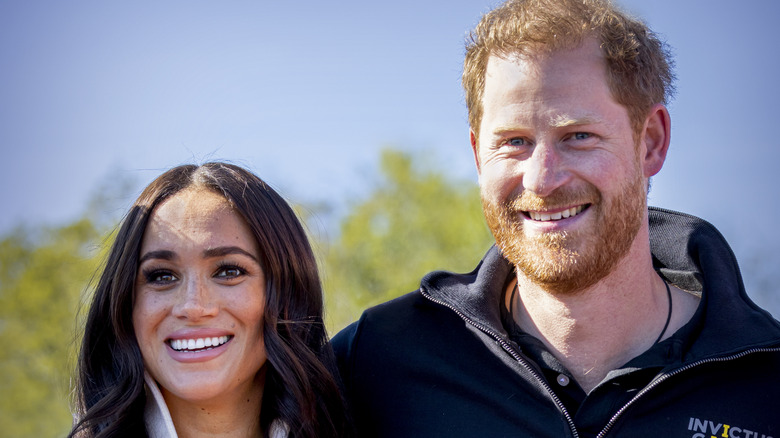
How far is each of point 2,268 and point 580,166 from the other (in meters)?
21.7

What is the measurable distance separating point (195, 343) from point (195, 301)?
0.15m

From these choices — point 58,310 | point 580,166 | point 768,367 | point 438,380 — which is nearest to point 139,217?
point 438,380

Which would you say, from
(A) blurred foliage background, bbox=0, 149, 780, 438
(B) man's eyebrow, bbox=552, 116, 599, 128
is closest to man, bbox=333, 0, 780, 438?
(B) man's eyebrow, bbox=552, 116, 599, 128

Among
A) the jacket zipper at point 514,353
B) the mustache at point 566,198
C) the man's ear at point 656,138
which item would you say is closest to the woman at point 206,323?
the jacket zipper at point 514,353

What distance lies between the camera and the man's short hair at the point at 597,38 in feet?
9.18

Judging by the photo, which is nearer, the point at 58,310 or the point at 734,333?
the point at 734,333

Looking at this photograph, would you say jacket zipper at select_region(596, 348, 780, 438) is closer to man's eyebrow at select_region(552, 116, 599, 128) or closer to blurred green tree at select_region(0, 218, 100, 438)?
man's eyebrow at select_region(552, 116, 599, 128)

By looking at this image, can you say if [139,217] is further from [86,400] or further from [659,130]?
[659,130]

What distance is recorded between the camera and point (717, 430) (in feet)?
7.98

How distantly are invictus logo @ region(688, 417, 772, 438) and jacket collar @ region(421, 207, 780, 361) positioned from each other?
206mm

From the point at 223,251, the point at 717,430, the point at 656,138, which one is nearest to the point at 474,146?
the point at 656,138

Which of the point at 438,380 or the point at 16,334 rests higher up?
the point at 438,380

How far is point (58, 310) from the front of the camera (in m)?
20.1

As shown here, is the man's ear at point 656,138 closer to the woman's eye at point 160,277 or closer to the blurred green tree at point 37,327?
the woman's eye at point 160,277
